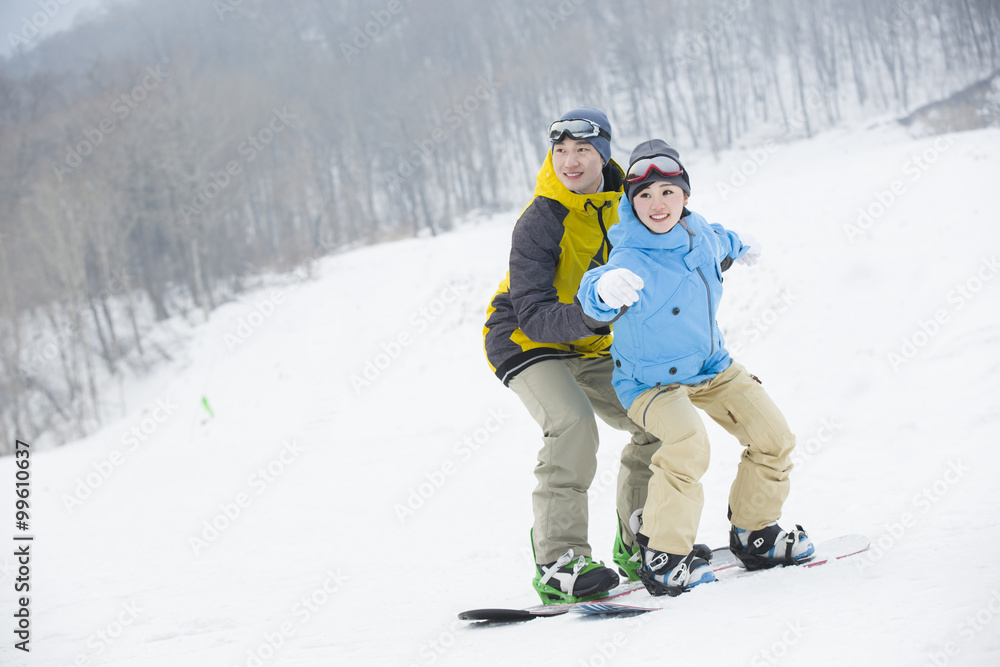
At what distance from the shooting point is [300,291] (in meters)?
24.5

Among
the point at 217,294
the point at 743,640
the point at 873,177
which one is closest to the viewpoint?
the point at 743,640

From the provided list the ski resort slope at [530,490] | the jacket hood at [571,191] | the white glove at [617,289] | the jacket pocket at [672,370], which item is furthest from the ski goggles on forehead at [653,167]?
the ski resort slope at [530,490]

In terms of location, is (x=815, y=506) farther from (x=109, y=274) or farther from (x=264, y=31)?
(x=264, y=31)

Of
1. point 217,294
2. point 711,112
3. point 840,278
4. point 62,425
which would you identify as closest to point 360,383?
point 840,278

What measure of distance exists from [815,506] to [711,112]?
132 feet

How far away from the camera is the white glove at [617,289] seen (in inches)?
100

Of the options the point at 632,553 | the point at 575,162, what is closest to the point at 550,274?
the point at 575,162

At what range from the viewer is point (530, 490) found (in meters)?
6.13

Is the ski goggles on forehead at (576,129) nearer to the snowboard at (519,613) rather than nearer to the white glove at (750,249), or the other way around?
the white glove at (750,249)

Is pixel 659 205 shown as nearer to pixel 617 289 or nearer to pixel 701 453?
pixel 617 289

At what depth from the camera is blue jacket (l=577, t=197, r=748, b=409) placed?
2809 mm

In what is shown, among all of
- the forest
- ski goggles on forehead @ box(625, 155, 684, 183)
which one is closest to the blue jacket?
ski goggles on forehead @ box(625, 155, 684, 183)

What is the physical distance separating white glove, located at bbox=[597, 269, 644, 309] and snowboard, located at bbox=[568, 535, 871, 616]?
1.11 metres

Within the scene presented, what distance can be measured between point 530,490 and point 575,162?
12.1 ft
